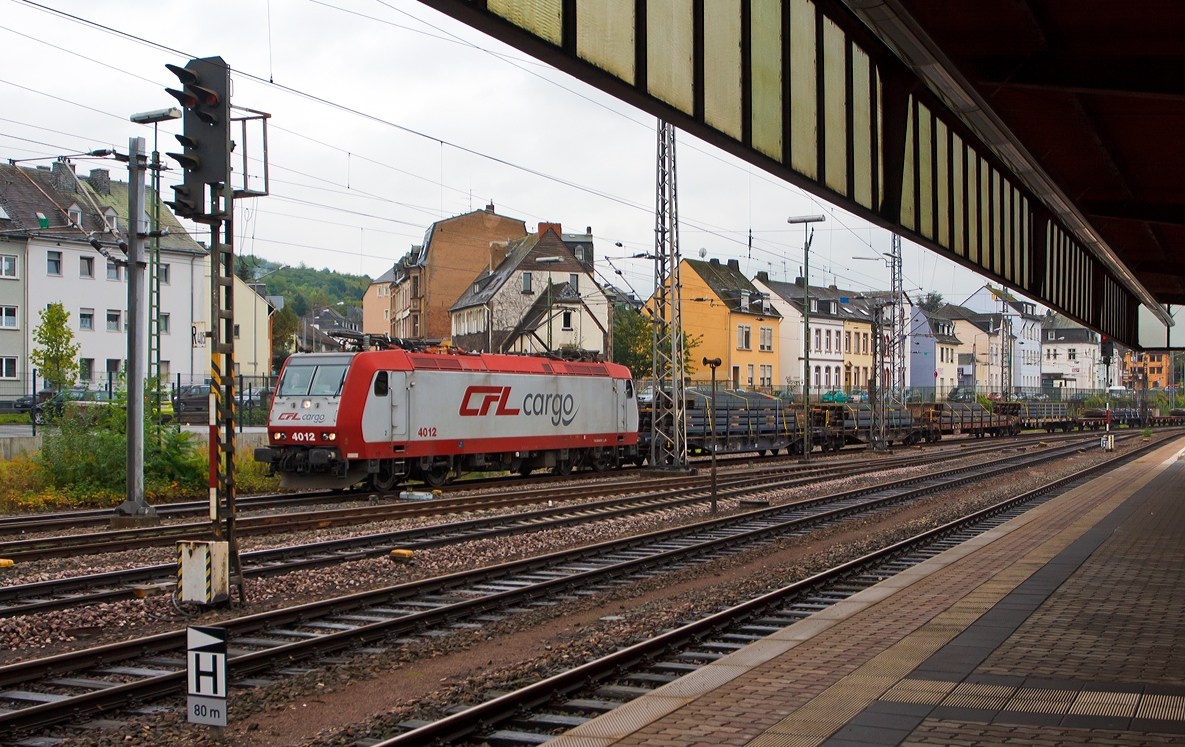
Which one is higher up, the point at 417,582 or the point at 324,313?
the point at 324,313

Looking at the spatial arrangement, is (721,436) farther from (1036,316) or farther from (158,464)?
(1036,316)

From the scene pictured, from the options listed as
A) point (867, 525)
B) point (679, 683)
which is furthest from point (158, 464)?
point (679, 683)

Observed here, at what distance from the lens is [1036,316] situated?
117 metres

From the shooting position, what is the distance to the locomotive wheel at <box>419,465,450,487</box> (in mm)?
24422

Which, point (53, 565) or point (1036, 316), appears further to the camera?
point (1036, 316)

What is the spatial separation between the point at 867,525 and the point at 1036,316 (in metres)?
109

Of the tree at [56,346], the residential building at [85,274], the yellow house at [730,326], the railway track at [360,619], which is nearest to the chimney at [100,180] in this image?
the residential building at [85,274]

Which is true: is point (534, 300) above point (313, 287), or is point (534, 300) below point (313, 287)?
below

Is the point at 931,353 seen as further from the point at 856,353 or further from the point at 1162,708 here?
the point at 1162,708

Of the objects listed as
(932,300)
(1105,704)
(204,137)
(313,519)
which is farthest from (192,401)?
(932,300)

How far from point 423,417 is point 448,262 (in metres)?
51.7

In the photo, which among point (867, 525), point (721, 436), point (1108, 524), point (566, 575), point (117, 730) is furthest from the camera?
point (721, 436)

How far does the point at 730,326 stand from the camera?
68750 millimetres

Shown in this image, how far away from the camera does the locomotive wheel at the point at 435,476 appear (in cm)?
2442
